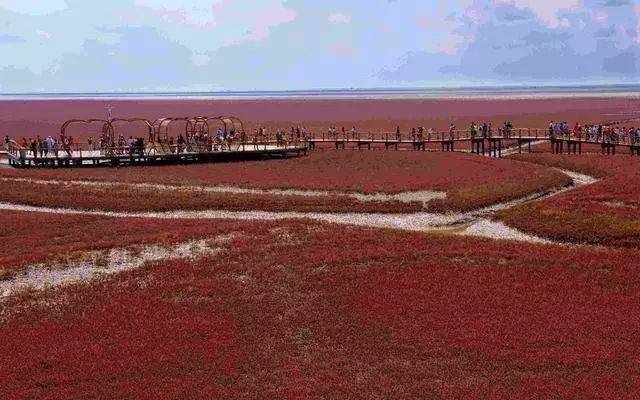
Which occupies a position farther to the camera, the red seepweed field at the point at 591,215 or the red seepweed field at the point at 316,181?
the red seepweed field at the point at 316,181

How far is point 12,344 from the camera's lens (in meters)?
22.0

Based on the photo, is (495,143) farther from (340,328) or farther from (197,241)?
(340,328)

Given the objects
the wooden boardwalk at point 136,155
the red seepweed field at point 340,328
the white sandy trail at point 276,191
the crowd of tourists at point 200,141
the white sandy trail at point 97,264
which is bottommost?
the red seepweed field at point 340,328

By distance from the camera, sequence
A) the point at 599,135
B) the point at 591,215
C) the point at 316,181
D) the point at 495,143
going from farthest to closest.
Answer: the point at 495,143
the point at 599,135
the point at 316,181
the point at 591,215

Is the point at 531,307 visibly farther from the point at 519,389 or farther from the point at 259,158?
the point at 259,158

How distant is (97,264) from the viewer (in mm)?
30844

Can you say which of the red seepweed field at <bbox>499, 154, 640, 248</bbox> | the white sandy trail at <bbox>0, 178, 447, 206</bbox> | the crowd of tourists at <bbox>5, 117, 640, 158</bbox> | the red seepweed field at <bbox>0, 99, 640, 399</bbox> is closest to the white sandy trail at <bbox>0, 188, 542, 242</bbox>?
the red seepweed field at <bbox>0, 99, 640, 399</bbox>

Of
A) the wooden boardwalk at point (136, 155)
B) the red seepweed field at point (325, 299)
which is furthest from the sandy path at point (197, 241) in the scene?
the wooden boardwalk at point (136, 155)

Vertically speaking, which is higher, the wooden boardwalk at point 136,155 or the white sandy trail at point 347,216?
the wooden boardwalk at point 136,155

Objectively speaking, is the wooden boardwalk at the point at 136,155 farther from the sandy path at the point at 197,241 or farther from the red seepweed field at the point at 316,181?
the sandy path at the point at 197,241

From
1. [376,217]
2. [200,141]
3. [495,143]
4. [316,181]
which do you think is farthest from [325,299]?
[495,143]

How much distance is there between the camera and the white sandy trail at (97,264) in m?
28.2

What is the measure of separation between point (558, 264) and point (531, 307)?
19.5 feet

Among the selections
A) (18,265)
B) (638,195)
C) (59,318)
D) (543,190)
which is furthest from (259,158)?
(59,318)
